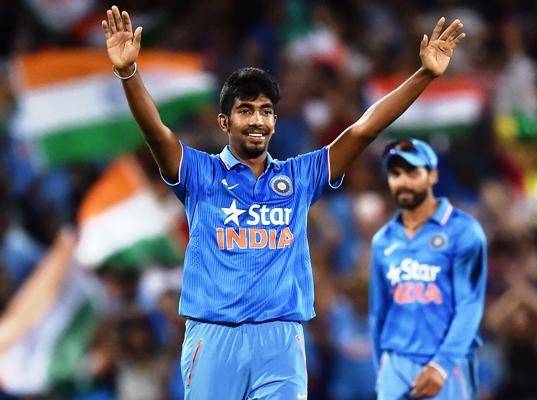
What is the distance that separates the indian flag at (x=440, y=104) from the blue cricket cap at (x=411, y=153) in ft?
18.4

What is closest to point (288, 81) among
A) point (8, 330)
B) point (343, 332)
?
point (343, 332)

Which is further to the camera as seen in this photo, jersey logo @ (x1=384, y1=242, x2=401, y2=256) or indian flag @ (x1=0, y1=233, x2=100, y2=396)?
indian flag @ (x1=0, y1=233, x2=100, y2=396)

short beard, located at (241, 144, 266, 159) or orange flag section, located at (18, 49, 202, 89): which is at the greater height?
orange flag section, located at (18, 49, 202, 89)

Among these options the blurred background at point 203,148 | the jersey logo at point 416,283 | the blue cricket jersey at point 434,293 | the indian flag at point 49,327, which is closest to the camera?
the blue cricket jersey at point 434,293

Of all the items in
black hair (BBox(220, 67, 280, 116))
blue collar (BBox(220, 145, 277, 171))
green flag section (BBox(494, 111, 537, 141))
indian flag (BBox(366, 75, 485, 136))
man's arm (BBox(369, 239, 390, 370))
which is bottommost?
man's arm (BBox(369, 239, 390, 370))

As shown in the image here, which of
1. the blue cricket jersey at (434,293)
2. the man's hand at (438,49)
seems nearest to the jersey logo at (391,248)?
the blue cricket jersey at (434,293)

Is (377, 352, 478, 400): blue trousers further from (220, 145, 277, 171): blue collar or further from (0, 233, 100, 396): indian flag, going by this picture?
(0, 233, 100, 396): indian flag

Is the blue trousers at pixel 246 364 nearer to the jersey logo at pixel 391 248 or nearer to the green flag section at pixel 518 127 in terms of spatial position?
the jersey logo at pixel 391 248

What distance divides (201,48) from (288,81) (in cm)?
141

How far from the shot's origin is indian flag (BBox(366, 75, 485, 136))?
1412 cm

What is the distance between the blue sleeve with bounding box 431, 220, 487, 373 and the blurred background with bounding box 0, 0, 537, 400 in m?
2.98

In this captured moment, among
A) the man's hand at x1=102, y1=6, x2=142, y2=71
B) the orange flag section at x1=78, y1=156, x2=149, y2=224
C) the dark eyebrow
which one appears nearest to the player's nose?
the dark eyebrow

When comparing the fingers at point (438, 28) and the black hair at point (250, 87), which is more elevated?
the fingers at point (438, 28)

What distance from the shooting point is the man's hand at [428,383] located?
802cm
